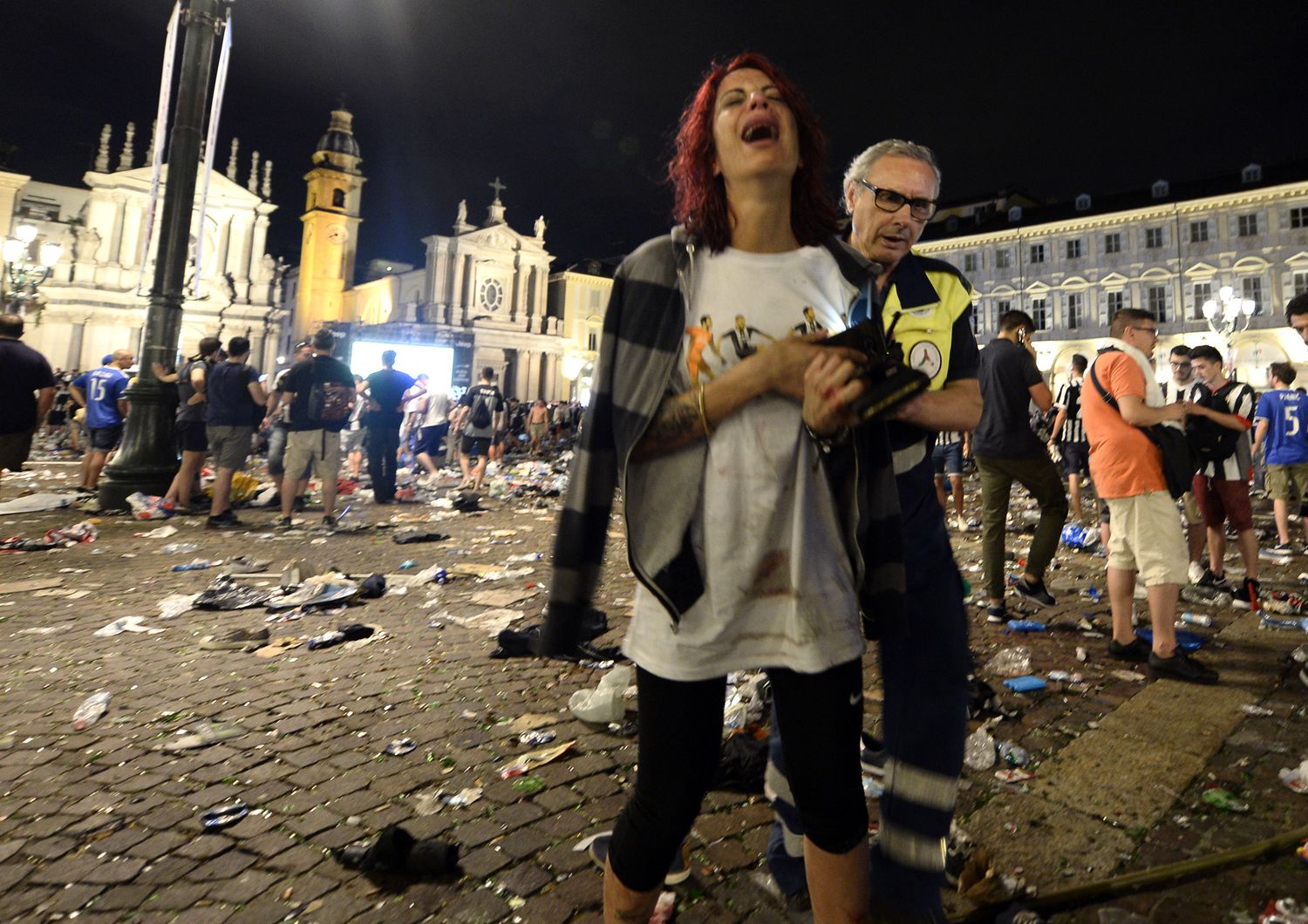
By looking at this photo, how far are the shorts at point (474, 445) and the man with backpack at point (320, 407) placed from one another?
4382 millimetres

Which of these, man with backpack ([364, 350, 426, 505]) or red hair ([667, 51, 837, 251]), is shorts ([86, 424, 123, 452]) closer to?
man with backpack ([364, 350, 426, 505])

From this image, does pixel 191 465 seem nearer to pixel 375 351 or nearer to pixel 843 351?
pixel 843 351

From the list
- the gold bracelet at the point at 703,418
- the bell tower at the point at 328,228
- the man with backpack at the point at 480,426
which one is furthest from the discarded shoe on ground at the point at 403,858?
the bell tower at the point at 328,228

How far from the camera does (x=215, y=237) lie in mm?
44219

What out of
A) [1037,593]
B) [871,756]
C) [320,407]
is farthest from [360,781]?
[320,407]

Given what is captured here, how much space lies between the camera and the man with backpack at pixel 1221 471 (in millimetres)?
5324

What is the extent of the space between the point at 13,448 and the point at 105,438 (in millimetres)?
2928

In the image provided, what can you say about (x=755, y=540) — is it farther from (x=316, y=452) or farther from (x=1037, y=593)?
(x=316, y=452)

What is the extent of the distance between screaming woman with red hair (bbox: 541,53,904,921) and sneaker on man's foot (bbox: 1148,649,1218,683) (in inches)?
130

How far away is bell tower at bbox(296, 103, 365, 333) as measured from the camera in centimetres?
4844

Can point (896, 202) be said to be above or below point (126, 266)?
below

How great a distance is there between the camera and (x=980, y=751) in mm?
2857

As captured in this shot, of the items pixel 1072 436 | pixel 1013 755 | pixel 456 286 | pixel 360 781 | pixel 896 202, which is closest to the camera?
pixel 896 202

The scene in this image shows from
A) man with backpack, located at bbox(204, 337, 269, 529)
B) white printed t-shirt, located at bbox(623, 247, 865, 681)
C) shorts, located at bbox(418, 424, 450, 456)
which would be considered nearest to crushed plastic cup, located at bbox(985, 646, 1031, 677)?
white printed t-shirt, located at bbox(623, 247, 865, 681)
